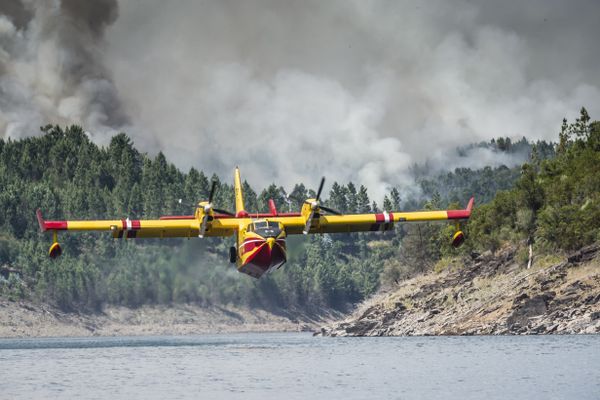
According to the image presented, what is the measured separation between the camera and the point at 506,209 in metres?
143

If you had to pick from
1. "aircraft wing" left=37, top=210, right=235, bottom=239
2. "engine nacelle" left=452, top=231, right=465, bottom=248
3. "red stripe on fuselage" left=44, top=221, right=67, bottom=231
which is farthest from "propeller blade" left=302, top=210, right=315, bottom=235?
"red stripe on fuselage" left=44, top=221, right=67, bottom=231

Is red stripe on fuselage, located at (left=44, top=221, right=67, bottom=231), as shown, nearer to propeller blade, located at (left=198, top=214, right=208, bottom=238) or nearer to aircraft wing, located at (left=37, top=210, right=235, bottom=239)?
aircraft wing, located at (left=37, top=210, right=235, bottom=239)

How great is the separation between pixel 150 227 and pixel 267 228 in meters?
12.2

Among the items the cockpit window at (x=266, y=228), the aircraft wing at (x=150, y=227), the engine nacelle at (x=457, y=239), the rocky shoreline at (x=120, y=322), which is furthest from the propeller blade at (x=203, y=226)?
the rocky shoreline at (x=120, y=322)

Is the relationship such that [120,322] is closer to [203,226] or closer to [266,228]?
[203,226]

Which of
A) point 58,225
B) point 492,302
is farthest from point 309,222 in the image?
point 492,302

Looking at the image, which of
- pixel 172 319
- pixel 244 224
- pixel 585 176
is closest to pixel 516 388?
pixel 244 224

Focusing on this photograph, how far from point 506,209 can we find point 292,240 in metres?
49.5

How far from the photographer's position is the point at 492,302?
120188 mm

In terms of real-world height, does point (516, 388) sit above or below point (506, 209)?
below

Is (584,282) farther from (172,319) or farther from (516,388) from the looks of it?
(172,319)

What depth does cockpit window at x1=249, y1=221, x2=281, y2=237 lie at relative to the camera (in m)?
82.9

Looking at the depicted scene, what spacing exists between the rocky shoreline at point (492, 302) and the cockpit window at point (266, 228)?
34048 mm

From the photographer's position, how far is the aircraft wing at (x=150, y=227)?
88875 mm
